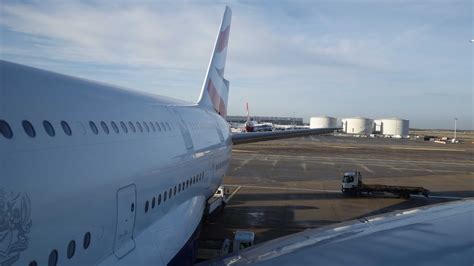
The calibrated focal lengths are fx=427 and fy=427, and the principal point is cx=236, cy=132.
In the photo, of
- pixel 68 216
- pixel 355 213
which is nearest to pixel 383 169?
pixel 355 213

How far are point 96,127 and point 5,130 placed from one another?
1.73m

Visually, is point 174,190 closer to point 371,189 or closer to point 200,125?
point 200,125

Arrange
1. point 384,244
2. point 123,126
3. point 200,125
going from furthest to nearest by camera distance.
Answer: point 200,125 → point 123,126 → point 384,244

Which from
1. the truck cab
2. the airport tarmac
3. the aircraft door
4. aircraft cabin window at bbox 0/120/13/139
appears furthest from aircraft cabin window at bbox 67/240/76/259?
the truck cab

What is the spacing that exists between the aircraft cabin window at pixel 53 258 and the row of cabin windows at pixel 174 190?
2.70 meters

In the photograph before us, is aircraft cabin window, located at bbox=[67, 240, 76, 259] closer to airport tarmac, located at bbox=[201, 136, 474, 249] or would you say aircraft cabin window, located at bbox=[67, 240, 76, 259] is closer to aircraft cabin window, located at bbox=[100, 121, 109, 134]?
aircraft cabin window, located at bbox=[100, 121, 109, 134]

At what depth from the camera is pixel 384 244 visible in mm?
3322

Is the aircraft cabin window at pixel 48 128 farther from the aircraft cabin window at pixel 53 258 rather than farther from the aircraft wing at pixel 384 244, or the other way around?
the aircraft wing at pixel 384 244

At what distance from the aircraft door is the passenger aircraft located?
14 mm

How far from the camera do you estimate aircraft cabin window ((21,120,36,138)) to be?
4133 mm

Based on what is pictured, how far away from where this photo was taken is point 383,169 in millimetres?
36594

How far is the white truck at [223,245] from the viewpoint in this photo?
11422mm

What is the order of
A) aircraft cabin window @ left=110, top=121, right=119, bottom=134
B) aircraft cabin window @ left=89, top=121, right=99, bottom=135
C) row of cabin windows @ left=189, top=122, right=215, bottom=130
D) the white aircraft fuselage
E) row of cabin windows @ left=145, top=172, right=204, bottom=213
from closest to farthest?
the white aircraft fuselage < aircraft cabin window @ left=89, top=121, right=99, bottom=135 < aircraft cabin window @ left=110, top=121, right=119, bottom=134 < row of cabin windows @ left=145, top=172, right=204, bottom=213 < row of cabin windows @ left=189, top=122, right=215, bottom=130

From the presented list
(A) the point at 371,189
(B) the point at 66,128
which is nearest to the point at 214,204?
(A) the point at 371,189
